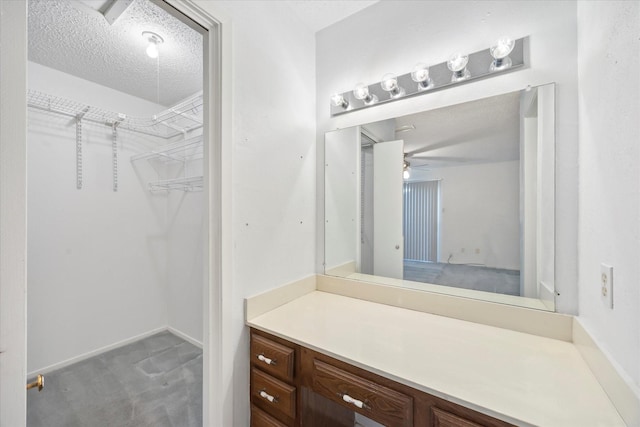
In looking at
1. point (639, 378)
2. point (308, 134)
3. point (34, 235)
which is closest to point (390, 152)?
point (308, 134)

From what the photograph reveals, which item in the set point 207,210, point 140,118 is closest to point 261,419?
point 207,210

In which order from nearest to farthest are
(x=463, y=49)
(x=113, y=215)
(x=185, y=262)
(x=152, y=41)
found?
(x=463, y=49), (x=152, y=41), (x=113, y=215), (x=185, y=262)

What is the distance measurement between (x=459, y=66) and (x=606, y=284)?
40.2 inches

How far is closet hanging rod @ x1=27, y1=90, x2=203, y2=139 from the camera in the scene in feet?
6.48

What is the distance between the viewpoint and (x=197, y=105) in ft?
7.01

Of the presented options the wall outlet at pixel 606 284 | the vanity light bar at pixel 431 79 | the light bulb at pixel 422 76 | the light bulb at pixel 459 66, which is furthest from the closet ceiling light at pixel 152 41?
the wall outlet at pixel 606 284

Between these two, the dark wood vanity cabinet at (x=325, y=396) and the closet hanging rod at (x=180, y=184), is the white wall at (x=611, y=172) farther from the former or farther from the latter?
the closet hanging rod at (x=180, y=184)

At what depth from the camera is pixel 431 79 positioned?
129 centimetres

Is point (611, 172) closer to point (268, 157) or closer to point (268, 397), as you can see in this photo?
point (268, 157)

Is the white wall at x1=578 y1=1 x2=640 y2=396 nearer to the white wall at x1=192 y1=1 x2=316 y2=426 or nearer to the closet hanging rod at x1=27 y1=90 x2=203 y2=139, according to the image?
the white wall at x1=192 y1=1 x2=316 y2=426

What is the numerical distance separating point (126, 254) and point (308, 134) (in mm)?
2116

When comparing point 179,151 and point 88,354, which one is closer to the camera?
point 88,354

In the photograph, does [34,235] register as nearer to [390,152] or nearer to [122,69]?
[122,69]

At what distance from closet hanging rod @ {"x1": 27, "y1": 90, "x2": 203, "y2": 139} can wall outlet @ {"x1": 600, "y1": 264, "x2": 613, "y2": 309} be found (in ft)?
7.92
